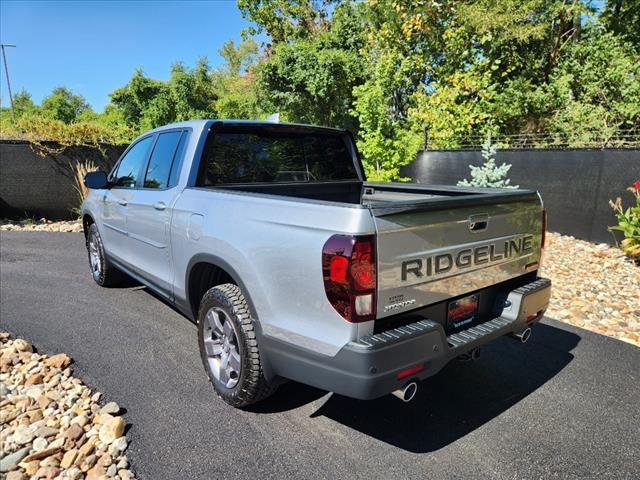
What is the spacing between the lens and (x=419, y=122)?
1281cm

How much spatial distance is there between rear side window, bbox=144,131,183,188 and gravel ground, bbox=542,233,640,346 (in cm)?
407

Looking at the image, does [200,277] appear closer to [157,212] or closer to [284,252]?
[157,212]

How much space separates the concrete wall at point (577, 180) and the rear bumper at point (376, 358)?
5788 millimetres

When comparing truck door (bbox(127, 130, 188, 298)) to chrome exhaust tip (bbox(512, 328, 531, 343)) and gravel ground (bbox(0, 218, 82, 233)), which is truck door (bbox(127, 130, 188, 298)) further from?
gravel ground (bbox(0, 218, 82, 233))

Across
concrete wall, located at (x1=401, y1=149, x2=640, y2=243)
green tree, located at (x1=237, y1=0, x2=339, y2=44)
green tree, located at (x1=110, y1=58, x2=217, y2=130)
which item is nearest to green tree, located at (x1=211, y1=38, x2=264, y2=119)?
green tree, located at (x1=110, y1=58, x2=217, y2=130)

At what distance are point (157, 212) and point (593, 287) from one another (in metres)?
5.18

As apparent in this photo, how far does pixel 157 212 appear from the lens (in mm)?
3678

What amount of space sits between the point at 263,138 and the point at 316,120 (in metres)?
14.1

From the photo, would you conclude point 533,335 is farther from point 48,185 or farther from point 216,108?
point 216,108

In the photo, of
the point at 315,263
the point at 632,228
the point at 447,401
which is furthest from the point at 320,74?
the point at 315,263

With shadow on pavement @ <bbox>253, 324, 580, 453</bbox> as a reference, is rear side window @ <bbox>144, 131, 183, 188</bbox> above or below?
above

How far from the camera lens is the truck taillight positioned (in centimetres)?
212

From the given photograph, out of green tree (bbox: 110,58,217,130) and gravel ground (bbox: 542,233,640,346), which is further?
green tree (bbox: 110,58,217,130)

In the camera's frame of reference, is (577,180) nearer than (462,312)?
No
